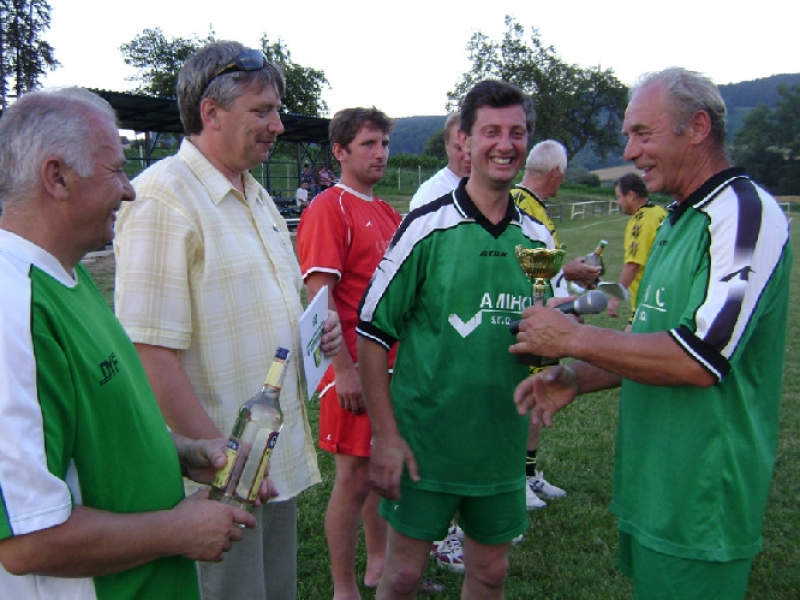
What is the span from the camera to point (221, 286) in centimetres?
215

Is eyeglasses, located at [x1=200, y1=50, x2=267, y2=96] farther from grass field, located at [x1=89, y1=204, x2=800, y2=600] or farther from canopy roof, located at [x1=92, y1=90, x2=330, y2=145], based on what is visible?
canopy roof, located at [x1=92, y1=90, x2=330, y2=145]

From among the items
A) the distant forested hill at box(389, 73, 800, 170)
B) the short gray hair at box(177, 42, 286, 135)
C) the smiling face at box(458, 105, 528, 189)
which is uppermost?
the distant forested hill at box(389, 73, 800, 170)

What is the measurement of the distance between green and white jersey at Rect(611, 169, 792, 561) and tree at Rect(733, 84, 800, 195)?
272ft

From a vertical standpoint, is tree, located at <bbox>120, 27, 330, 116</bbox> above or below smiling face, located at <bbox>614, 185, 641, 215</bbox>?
above

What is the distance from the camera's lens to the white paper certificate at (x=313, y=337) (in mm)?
2250

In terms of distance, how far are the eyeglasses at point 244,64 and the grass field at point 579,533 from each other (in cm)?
273

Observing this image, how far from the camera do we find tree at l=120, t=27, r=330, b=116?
1962 inches

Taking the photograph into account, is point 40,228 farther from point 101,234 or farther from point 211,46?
point 211,46

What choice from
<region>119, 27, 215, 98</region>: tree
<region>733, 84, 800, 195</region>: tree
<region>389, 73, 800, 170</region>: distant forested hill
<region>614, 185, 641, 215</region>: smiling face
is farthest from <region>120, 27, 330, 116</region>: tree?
<region>389, 73, 800, 170</region>: distant forested hill

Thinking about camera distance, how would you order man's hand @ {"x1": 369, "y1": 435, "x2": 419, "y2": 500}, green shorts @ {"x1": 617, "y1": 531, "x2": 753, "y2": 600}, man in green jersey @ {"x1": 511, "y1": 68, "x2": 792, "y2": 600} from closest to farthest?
man in green jersey @ {"x1": 511, "y1": 68, "x2": 792, "y2": 600}
green shorts @ {"x1": 617, "y1": 531, "x2": 753, "y2": 600}
man's hand @ {"x1": 369, "y1": 435, "x2": 419, "y2": 500}

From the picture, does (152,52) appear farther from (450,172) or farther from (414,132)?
(414,132)

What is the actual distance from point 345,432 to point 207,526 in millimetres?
1980

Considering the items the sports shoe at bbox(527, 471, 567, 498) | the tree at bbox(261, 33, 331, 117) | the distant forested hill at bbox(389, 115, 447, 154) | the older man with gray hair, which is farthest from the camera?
the distant forested hill at bbox(389, 115, 447, 154)

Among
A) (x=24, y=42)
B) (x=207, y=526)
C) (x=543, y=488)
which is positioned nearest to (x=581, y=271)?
(x=543, y=488)
